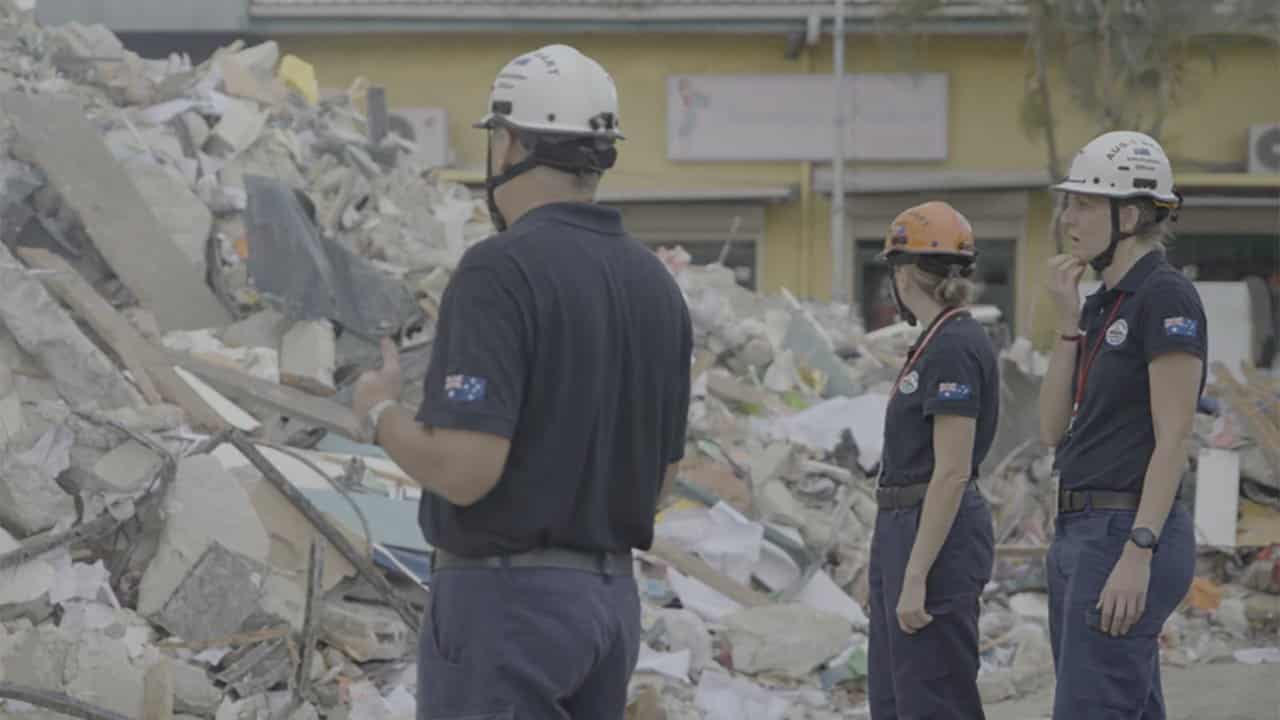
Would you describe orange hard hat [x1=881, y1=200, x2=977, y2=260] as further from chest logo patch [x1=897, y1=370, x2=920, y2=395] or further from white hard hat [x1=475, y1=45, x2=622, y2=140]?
white hard hat [x1=475, y1=45, x2=622, y2=140]

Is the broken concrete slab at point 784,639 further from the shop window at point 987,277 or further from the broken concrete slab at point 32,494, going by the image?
the shop window at point 987,277

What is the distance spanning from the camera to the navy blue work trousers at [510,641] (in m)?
3.39

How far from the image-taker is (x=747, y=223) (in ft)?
92.4

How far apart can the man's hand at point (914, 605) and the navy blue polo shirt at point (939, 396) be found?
305 mm

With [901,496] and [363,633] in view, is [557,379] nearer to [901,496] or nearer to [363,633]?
[901,496]

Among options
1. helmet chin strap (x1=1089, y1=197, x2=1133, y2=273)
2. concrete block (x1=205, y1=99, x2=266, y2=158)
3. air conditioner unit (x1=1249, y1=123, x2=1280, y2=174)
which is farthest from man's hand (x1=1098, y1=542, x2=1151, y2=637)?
air conditioner unit (x1=1249, y1=123, x2=1280, y2=174)

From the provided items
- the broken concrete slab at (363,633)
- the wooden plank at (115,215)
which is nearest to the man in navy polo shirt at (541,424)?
the broken concrete slab at (363,633)

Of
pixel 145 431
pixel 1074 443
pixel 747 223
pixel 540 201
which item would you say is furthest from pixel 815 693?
pixel 747 223

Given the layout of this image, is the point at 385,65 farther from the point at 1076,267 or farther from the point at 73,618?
the point at 1076,267

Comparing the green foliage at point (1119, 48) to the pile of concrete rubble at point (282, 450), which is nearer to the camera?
the pile of concrete rubble at point (282, 450)

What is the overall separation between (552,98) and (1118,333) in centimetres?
186

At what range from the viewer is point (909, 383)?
17.0 ft

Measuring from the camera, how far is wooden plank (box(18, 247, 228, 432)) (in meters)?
8.76

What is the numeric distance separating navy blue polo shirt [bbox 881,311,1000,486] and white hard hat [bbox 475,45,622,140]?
1.80 m
